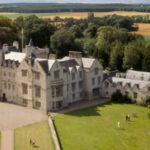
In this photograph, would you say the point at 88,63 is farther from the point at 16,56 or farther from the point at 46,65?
the point at 16,56

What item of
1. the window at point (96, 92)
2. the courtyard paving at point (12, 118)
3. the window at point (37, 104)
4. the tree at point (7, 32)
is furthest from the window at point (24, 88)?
the tree at point (7, 32)

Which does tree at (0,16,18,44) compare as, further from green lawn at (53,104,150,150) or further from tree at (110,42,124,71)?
green lawn at (53,104,150,150)

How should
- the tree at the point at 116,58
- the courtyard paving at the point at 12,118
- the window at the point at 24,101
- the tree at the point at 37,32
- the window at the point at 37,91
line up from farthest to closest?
1. the tree at the point at 37,32
2. the tree at the point at 116,58
3. the window at the point at 24,101
4. the window at the point at 37,91
5. the courtyard paving at the point at 12,118

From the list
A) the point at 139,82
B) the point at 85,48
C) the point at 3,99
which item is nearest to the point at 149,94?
the point at 139,82

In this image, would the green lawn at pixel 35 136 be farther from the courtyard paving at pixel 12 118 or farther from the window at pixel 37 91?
the window at pixel 37 91

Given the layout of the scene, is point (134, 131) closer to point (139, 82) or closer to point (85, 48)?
point (139, 82)

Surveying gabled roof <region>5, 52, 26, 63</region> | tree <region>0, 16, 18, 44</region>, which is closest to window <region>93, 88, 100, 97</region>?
gabled roof <region>5, 52, 26, 63</region>
